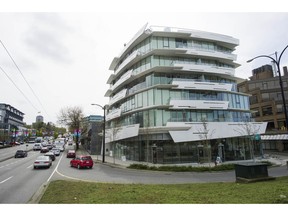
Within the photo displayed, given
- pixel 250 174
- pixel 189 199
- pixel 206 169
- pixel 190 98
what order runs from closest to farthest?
pixel 189 199
pixel 250 174
pixel 206 169
pixel 190 98

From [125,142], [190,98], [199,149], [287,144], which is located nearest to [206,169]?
[199,149]

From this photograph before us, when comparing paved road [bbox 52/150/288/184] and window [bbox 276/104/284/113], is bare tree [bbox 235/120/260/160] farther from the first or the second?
window [bbox 276/104/284/113]

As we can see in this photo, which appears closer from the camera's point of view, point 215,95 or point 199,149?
point 199,149

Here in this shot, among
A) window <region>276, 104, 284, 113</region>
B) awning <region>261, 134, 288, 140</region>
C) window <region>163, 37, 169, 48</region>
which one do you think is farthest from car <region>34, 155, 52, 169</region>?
window <region>276, 104, 284, 113</region>

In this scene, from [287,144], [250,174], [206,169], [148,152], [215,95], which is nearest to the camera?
[250,174]

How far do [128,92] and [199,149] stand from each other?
1639 centimetres

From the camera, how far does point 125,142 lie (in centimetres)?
3634

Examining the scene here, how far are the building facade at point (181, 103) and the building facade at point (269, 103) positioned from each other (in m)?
18.2

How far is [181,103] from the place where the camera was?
2978 cm

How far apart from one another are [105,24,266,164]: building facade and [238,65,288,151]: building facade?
18187mm

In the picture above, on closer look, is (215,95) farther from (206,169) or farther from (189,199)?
(189,199)

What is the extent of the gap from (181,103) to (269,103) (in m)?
36.4

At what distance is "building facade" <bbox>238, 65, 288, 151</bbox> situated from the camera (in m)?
48.1

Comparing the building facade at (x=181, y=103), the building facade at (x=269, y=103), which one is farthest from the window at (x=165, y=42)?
the building facade at (x=269, y=103)
